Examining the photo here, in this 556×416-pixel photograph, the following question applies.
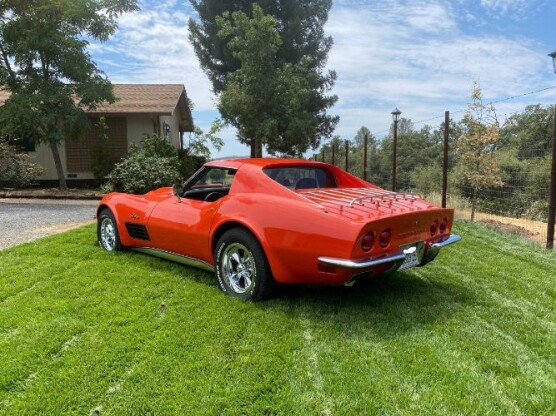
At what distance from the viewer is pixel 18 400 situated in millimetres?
2490

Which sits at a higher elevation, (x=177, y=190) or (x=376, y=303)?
(x=177, y=190)

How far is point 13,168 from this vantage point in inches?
580

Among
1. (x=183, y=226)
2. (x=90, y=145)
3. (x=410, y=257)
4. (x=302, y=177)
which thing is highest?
(x=90, y=145)

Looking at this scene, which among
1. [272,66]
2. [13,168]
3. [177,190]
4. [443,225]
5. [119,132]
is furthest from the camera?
[272,66]

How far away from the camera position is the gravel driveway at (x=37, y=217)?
7241 mm

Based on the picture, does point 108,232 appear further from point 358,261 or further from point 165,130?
point 165,130

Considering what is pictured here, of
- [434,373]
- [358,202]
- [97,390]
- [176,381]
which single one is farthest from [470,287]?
[97,390]

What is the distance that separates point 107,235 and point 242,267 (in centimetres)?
270

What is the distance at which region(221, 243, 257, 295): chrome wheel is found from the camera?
4.03m

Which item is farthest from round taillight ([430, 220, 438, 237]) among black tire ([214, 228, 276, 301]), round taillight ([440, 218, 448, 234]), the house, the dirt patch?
the house

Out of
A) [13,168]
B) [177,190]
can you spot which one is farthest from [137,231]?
[13,168]

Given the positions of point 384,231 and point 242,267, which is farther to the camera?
point 242,267

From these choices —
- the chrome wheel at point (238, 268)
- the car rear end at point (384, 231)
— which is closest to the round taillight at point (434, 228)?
the car rear end at point (384, 231)

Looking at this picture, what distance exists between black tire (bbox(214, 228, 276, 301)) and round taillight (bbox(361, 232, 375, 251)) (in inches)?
34.8
